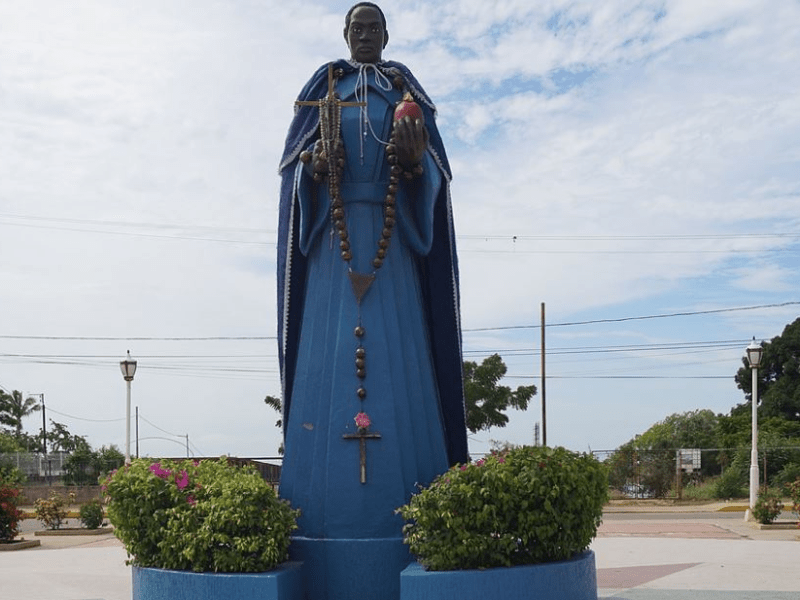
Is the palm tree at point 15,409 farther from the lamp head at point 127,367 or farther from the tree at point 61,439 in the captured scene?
the lamp head at point 127,367

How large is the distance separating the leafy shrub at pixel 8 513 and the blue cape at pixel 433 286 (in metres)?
11.5

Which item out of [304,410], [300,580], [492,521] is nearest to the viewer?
[492,521]

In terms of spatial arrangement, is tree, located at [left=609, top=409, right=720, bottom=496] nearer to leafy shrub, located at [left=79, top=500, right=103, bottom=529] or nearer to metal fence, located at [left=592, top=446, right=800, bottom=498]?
metal fence, located at [left=592, top=446, right=800, bottom=498]

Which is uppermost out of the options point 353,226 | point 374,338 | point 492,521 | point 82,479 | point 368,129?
point 368,129

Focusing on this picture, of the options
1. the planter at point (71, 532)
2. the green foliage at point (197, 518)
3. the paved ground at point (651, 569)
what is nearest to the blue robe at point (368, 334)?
the green foliage at point (197, 518)

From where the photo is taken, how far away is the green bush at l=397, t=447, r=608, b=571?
715 cm

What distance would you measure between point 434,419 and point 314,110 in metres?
2.72

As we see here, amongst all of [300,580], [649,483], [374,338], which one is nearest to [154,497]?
[300,580]

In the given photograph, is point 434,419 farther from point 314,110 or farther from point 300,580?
point 314,110

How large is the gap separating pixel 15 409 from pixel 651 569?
190 feet

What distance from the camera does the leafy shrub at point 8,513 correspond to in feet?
60.5

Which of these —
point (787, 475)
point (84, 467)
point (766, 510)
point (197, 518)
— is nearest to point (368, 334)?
point (197, 518)

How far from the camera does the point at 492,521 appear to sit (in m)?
7.16

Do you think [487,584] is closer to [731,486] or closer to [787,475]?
[731,486]
